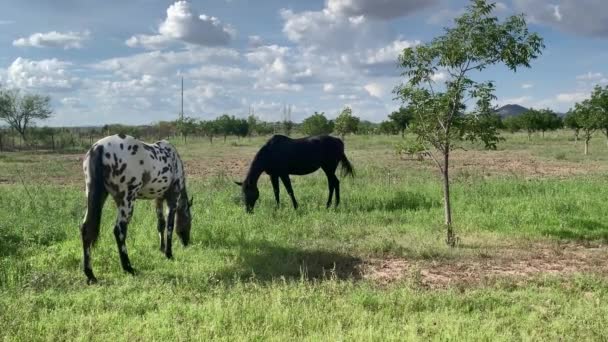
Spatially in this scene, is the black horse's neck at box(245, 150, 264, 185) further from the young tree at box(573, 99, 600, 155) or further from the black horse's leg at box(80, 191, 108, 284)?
the young tree at box(573, 99, 600, 155)

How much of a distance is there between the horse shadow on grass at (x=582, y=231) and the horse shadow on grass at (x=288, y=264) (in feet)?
14.1

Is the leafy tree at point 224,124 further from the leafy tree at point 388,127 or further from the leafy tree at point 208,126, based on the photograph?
the leafy tree at point 388,127

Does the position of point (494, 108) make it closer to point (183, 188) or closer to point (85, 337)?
point (183, 188)

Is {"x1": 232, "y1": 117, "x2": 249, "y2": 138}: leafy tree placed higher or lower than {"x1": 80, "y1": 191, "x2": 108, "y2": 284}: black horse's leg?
higher

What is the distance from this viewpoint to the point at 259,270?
281 inches

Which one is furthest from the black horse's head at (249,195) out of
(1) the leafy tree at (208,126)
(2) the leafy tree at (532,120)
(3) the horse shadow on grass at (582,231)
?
(1) the leafy tree at (208,126)

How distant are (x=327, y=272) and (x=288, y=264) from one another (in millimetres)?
679

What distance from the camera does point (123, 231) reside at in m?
7.20

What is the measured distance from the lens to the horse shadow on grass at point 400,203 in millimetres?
11773

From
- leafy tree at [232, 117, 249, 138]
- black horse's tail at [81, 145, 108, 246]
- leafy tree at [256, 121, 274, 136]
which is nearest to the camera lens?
black horse's tail at [81, 145, 108, 246]

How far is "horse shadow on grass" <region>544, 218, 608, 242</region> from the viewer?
9.03 metres

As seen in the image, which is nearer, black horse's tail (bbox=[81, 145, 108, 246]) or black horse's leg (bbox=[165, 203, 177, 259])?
black horse's tail (bbox=[81, 145, 108, 246])

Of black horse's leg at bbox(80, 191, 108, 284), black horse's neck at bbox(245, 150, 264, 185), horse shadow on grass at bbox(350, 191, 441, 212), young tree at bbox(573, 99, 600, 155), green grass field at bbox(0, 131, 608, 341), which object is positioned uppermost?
young tree at bbox(573, 99, 600, 155)

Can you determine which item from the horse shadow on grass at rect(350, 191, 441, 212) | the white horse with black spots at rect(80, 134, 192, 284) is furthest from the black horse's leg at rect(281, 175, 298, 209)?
the white horse with black spots at rect(80, 134, 192, 284)
